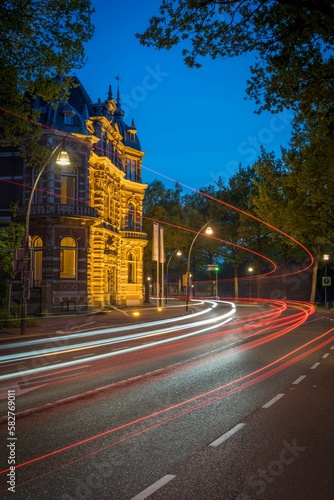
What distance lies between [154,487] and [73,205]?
35399mm

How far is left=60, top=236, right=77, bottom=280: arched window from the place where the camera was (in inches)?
1581

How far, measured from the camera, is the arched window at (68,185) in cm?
4066

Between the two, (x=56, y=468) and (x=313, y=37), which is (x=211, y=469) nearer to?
(x=56, y=468)

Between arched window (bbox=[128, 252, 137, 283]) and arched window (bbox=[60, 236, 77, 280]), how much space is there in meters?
14.4

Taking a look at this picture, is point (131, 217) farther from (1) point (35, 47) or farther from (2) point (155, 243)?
(1) point (35, 47)

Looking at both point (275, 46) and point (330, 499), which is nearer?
point (330, 499)

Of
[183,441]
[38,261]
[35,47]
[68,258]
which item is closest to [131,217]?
[68,258]

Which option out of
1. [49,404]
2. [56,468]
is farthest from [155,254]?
[56,468]

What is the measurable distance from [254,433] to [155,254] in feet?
107

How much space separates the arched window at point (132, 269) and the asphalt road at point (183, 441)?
42.7 m

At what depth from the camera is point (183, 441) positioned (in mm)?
6746

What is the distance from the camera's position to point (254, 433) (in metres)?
7.17

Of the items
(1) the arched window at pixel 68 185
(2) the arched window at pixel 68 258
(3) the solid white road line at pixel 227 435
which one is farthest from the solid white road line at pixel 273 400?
(1) the arched window at pixel 68 185

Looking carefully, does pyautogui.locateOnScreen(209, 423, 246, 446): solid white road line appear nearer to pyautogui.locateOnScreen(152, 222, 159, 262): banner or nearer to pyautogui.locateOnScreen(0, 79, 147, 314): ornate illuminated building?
pyautogui.locateOnScreen(0, 79, 147, 314): ornate illuminated building
